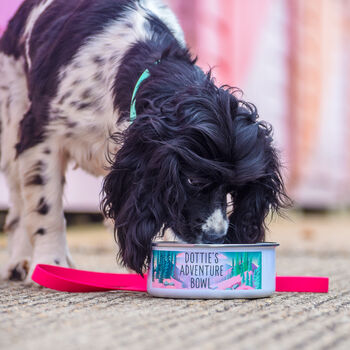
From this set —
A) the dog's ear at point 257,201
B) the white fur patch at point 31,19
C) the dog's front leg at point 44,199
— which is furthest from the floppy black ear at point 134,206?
the white fur patch at point 31,19

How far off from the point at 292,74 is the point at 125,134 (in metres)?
6.98

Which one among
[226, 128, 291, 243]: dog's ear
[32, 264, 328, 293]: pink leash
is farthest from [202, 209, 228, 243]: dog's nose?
[32, 264, 328, 293]: pink leash

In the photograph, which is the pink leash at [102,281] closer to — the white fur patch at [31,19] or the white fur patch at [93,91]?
the white fur patch at [93,91]

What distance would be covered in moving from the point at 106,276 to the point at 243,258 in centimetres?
54

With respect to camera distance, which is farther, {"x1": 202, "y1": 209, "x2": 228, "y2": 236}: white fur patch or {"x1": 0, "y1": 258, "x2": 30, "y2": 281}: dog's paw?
{"x1": 0, "y1": 258, "x2": 30, "y2": 281}: dog's paw

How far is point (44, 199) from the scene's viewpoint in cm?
261

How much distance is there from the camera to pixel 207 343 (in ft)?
4.35

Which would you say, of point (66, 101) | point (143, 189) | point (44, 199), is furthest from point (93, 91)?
point (143, 189)

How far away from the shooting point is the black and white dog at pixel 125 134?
1993mm

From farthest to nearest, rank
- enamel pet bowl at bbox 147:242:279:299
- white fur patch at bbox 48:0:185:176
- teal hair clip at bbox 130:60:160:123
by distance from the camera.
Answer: white fur patch at bbox 48:0:185:176
teal hair clip at bbox 130:60:160:123
enamel pet bowl at bbox 147:242:279:299

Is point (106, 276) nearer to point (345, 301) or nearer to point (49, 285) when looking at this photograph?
point (49, 285)

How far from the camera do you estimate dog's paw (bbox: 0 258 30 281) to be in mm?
2613

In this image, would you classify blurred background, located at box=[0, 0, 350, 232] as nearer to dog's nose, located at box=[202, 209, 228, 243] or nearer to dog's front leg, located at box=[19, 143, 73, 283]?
dog's front leg, located at box=[19, 143, 73, 283]

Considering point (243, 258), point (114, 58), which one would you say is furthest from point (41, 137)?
point (243, 258)
